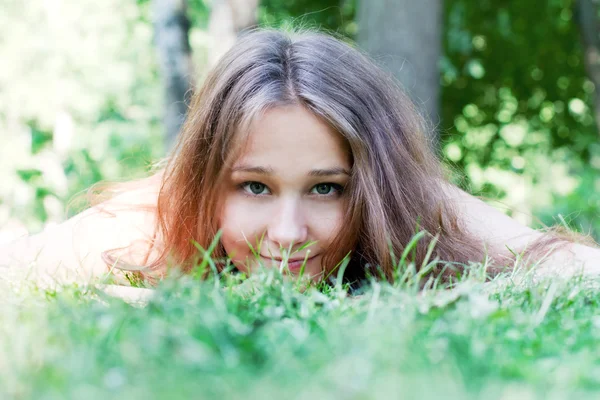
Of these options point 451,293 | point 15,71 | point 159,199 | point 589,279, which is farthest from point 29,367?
point 15,71

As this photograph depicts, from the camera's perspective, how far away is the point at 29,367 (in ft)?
3.70

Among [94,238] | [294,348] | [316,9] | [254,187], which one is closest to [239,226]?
[254,187]

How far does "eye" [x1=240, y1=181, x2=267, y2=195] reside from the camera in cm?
293

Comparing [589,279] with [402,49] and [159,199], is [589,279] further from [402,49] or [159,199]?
[402,49]

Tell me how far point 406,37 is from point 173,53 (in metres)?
1.97

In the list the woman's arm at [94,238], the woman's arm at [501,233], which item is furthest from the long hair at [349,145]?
the woman's arm at [94,238]

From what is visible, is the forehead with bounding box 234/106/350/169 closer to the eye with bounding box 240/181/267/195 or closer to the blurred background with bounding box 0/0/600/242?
the eye with bounding box 240/181/267/195

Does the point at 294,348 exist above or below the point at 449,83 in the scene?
above

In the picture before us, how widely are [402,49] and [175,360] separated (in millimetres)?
5486

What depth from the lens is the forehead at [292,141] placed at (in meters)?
2.79

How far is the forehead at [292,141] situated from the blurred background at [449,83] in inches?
146

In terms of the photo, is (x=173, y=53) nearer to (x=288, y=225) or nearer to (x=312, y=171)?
(x=312, y=171)

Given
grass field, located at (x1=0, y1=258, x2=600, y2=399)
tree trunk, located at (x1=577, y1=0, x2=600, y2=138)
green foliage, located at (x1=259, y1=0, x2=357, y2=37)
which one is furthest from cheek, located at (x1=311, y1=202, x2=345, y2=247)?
green foliage, located at (x1=259, y1=0, x2=357, y2=37)

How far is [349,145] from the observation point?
115 inches
